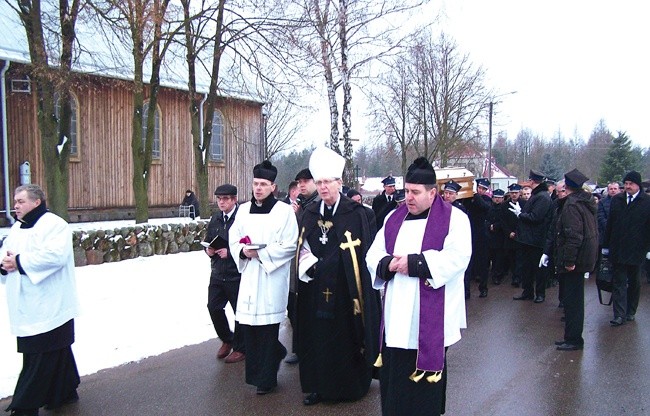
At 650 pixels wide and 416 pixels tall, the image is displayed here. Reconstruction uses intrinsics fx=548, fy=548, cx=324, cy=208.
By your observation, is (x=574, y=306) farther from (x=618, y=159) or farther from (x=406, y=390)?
(x=618, y=159)

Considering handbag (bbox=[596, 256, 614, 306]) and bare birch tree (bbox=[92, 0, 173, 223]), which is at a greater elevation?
bare birch tree (bbox=[92, 0, 173, 223])

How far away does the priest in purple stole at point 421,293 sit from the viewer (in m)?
3.62

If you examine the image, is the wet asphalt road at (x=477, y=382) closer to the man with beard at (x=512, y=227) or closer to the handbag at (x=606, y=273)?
the handbag at (x=606, y=273)

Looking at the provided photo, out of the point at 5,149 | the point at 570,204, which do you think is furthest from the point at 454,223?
the point at 5,149

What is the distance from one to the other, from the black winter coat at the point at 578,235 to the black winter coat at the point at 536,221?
2.65 m

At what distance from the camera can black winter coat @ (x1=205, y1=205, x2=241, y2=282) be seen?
621cm

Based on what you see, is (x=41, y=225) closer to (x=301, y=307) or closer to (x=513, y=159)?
(x=301, y=307)

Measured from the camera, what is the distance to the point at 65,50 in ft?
41.2

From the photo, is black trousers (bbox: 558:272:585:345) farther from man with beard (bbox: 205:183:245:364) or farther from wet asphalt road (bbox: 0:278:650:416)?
man with beard (bbox: 205:183:245:364)

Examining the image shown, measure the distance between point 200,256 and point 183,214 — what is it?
28.6 feet

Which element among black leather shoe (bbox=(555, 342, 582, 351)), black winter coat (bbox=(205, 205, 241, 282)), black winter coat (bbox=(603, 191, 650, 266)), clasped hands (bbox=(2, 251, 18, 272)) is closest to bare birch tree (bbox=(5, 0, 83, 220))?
black winter coat (bbox=(205, 205, 241, 282))

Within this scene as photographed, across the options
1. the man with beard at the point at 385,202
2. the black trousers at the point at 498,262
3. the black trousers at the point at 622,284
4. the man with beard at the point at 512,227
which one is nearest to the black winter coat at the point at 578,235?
the black trousers at the point at 622,284

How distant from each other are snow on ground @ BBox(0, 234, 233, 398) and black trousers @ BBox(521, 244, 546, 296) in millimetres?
5162

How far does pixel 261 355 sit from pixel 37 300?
6.66ft
